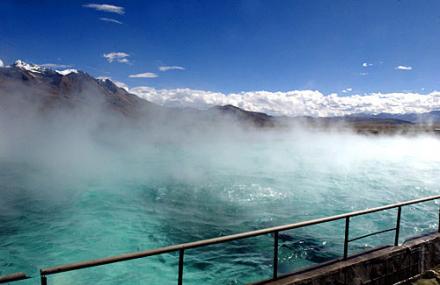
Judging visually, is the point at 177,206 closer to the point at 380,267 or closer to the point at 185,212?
the point at 185,212

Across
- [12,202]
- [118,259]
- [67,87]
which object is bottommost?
[12,202]

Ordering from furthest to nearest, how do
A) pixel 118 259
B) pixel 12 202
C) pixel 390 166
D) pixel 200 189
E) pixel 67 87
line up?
pixel 67 87
pixel 390 166
pixel 200 189
pixel 12 202
pixel 118 259

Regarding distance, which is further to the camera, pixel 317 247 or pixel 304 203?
pixel 304 203

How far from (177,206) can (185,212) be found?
1.10m

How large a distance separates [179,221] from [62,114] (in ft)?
132

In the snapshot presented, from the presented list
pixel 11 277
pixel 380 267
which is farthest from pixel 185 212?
pixel 11 277

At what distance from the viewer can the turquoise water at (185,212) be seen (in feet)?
24.4

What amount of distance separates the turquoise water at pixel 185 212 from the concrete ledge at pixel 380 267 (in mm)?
2214

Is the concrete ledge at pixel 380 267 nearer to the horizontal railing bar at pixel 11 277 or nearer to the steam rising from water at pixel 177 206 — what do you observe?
the steam rising from water at pixel 177 206

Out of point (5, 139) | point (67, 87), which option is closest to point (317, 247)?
point (5, 139)

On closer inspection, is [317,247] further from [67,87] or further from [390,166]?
[67,87]

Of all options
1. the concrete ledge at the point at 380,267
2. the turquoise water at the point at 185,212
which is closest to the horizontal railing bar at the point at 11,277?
the concrete ledge at the point at 380,267

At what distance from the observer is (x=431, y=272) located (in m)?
5.34

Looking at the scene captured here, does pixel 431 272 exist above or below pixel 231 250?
above
